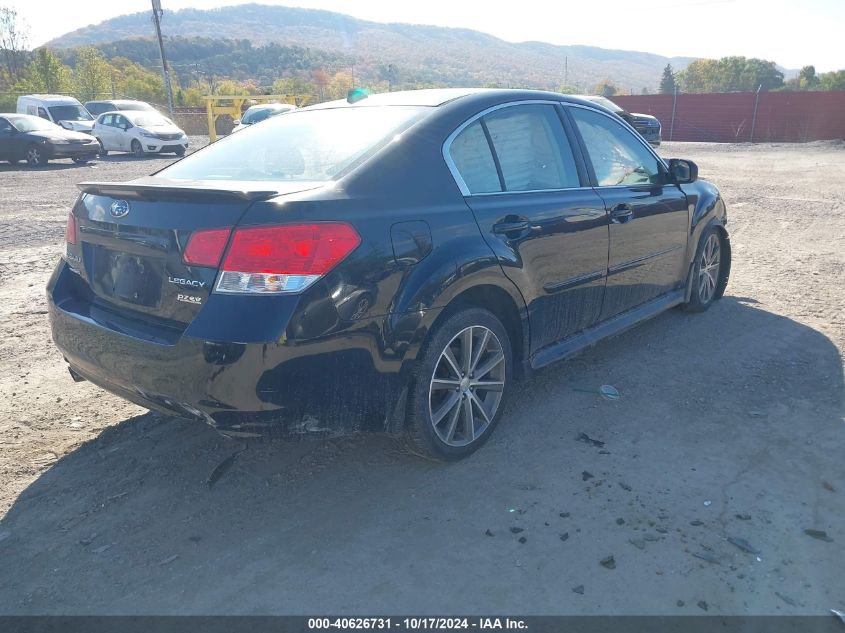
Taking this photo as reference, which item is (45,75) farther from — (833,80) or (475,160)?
(833,80)

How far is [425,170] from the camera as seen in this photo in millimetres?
3145

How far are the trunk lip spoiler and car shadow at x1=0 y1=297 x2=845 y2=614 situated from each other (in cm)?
128

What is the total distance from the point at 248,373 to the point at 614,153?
114 inches

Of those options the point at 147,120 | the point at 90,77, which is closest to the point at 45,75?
the point at 90,77

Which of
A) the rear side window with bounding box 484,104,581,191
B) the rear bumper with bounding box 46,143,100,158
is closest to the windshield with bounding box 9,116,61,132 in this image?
the rear bumper with bounding box 46,143,100,158

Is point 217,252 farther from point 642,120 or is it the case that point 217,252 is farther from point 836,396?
point 642,120

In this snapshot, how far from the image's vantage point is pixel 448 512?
118 inches

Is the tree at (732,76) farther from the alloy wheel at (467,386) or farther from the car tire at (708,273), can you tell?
the alloy wheel at (467,386)

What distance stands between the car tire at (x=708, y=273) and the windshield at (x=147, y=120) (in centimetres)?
2114

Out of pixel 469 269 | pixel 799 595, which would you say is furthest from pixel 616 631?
pixel 469 269

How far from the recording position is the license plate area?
9.30ft

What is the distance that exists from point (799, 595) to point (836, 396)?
2.01 metres

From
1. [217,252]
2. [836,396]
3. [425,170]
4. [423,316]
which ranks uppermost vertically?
[425,170]

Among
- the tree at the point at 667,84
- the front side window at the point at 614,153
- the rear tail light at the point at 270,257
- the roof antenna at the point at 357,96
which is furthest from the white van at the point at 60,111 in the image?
the tree at the point at 667,84
